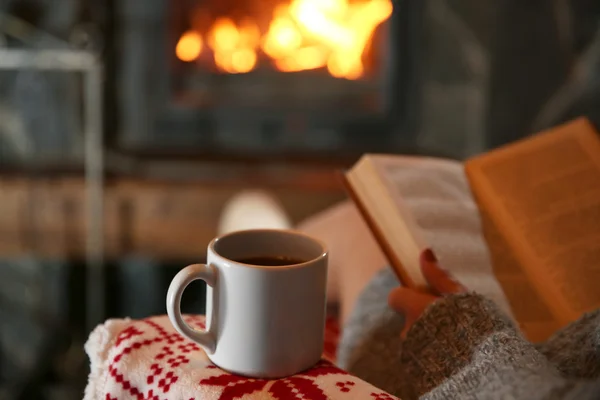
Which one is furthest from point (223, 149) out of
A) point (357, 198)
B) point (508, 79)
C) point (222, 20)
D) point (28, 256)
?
point (357, 198)

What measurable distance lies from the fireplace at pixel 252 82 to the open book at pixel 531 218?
896mm

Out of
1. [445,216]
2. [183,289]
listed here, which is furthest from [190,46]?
[183,289]

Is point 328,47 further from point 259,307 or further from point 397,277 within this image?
point 259,307

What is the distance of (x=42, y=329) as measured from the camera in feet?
5.52

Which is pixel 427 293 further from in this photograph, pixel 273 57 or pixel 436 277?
pixel 273 57

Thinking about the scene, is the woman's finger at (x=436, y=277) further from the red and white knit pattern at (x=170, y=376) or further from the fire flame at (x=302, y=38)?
the fire flame at (x=302, y=38)

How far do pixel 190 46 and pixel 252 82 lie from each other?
166mm

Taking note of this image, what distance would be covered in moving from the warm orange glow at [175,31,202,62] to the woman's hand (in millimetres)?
1144

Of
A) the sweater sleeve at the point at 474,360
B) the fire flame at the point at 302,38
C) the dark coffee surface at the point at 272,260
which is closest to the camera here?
the sweater sleeve at the point at 474,360

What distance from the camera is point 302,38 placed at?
159cm

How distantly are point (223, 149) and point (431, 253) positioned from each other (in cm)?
110

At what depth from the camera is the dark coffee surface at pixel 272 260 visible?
0.54 metres

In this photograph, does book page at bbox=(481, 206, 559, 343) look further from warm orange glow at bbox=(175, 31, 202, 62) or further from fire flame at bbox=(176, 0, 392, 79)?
warm orange glow at bbox=(175, 31, 202, 62)

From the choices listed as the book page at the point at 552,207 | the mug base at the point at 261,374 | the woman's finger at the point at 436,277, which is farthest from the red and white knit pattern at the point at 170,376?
→ the book page at the point at 552,207
